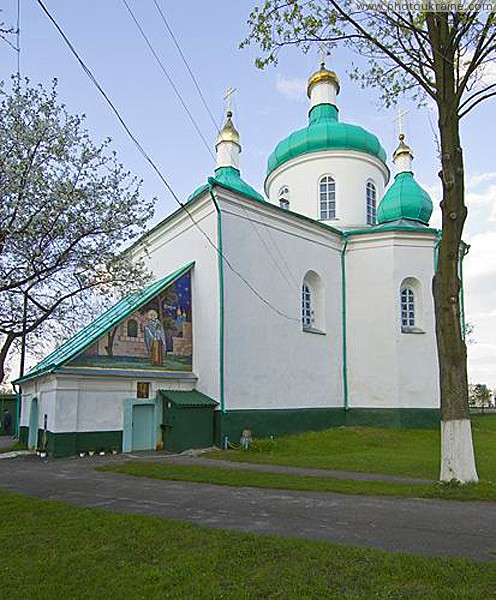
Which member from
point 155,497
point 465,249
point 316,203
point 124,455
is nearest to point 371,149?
point 316,203

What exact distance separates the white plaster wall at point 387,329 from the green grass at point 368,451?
1.64 m

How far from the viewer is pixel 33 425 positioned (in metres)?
17.3

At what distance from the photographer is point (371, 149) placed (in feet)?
83.1

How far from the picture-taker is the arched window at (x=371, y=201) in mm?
25250

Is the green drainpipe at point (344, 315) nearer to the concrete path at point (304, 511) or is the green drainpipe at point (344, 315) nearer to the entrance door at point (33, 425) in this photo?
the entrance door at point (33, 425)

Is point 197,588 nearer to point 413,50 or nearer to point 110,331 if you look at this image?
point 413,50

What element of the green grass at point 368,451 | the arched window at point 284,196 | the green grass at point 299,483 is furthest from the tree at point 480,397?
the green grass at point 299,483

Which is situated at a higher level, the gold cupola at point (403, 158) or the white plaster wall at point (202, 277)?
the gold cupola at point (403, 158)

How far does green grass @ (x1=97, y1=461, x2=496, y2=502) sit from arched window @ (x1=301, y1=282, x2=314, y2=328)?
9808 mm

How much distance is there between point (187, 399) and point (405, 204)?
12325mm

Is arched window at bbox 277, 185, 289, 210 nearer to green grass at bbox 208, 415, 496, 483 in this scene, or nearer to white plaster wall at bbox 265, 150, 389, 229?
white plaster wall at bbox 265, 150, 389, 229

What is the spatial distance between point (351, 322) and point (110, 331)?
407 inches

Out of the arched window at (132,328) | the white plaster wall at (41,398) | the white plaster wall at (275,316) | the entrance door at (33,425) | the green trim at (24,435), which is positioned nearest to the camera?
the white plaster wall at (41,398)

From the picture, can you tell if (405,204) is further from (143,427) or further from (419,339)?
(143,427)
